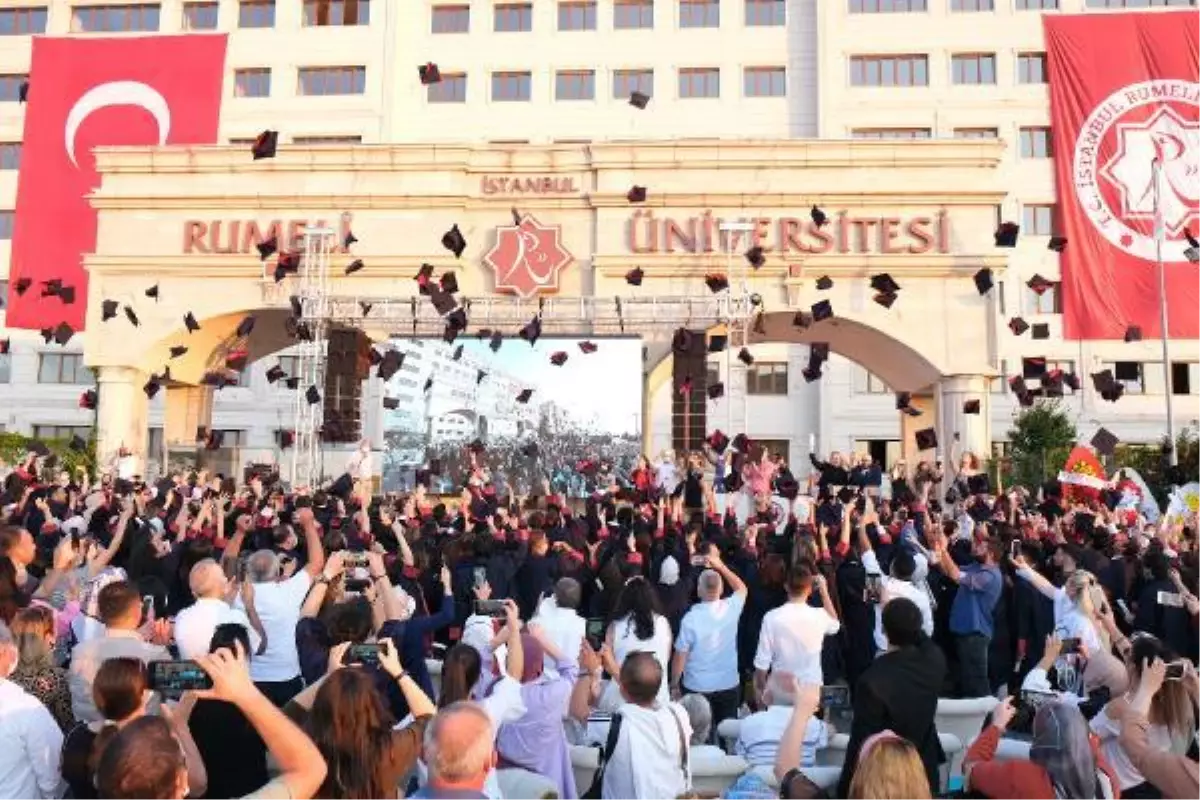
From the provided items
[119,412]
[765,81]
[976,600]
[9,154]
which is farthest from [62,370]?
[976,600]

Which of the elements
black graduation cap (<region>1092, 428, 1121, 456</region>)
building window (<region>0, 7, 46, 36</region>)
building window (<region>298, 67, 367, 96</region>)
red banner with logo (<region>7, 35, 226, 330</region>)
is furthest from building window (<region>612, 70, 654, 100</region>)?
black graduation cap (<region>1092, 428, 1121, 456</region>)

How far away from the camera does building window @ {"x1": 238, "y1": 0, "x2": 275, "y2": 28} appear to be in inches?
1474

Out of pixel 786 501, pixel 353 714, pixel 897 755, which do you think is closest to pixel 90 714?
pixel 353 714

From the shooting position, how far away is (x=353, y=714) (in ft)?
9.36

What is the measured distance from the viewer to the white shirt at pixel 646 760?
12.1ft

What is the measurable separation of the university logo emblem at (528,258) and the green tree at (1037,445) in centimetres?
1334

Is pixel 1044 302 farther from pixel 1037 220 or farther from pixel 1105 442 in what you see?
pixel 1105 442

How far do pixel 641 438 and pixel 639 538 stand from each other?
40.0ft

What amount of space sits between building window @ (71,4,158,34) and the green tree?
35.3 metres

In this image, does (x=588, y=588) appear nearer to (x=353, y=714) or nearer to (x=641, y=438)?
(x=353, y=714)

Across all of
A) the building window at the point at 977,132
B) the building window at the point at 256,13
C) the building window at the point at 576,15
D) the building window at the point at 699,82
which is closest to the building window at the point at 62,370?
the building window at the point at 256,13

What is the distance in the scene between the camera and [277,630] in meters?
5.39

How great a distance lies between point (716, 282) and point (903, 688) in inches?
632

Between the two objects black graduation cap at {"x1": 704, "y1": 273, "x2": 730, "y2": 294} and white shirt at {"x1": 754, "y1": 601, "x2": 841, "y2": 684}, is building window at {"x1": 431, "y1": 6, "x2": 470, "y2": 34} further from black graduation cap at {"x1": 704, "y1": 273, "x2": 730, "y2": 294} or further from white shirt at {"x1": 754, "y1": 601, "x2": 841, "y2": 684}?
white shirt at {"x1": 754, "y1": 601, "x2": 841, "y2": 684}
